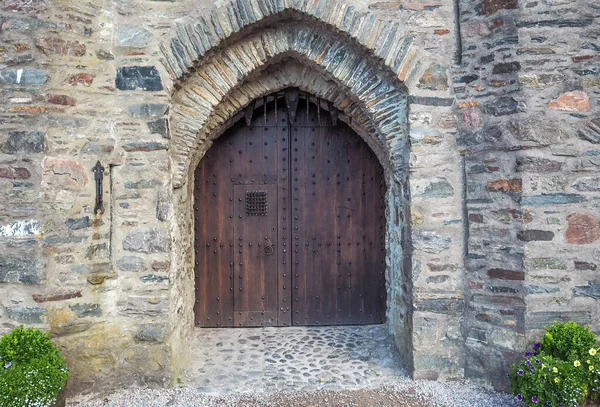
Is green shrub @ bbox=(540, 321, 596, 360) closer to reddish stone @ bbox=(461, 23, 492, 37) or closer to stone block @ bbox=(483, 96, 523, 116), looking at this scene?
stone block @ bbox=(483, 96, 523, 116)

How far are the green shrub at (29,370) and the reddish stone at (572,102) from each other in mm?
3590

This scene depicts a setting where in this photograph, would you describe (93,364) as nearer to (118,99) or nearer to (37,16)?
(118,99)

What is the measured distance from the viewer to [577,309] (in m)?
2.76

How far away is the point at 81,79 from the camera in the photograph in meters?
2.93

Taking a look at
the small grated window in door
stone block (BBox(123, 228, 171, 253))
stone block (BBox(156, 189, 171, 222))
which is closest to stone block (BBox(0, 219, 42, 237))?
stone block (BBox(123, 228, 171, 253))

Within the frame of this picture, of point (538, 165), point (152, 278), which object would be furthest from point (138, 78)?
point (538, 165)

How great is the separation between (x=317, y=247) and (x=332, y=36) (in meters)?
1.90

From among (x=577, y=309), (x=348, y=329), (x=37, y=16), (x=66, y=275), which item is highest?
(x=37, y=16)

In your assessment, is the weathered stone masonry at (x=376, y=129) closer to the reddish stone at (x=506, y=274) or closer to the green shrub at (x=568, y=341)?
the reddish stone at (x=506, y=274)

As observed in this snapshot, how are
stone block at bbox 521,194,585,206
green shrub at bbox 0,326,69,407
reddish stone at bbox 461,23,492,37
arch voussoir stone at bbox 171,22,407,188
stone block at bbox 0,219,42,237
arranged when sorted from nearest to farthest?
green shrub at bbox 0,326,69,407 < stone block at bbox 0,219,42,237 < stone block at bbox 521,194,585,206 < reddish stone at bbox 461,23,492,37 < arch voussoir stone at bbox 171,22,407,188

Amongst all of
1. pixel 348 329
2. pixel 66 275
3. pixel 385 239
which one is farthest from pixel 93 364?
pixel 385 239

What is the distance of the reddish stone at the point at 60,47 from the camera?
9.02 ft

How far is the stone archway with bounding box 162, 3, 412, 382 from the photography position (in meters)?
3.03

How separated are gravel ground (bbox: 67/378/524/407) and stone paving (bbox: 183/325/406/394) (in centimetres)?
10
